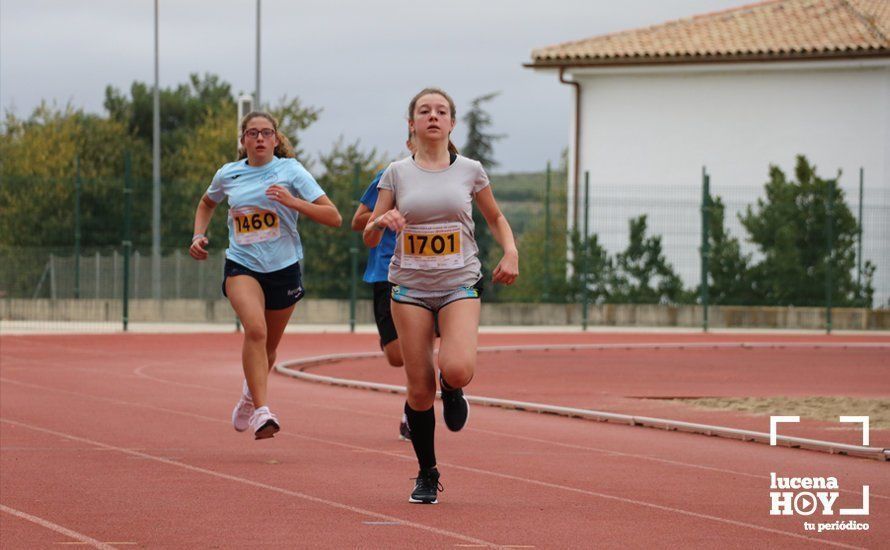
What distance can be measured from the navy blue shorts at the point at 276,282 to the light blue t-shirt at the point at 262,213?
0.04m

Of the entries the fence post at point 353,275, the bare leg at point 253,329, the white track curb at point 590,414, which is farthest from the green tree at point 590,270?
the bare leg at point 253,329

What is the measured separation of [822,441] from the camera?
1134cm

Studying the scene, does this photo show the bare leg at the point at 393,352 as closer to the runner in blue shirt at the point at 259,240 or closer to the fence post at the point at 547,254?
the runner in blue shirt at the point at 259,240

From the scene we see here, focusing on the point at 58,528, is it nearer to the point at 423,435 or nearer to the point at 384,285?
the point at 423,435

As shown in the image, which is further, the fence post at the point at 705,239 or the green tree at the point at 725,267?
the green tree at the point at 725,267

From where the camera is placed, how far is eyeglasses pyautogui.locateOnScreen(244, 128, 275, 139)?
34.7 ft

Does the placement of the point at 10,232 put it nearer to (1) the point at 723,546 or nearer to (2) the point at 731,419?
(2) the point at 731,419

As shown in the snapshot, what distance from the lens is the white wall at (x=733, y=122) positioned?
38469mm

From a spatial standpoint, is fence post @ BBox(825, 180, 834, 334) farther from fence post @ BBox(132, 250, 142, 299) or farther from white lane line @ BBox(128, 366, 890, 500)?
white lane line @ BBox(128, 366, 890, 500)

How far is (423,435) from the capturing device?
8602mm

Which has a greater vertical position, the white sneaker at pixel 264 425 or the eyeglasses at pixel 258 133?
the eyeglasses at pixel 258 133

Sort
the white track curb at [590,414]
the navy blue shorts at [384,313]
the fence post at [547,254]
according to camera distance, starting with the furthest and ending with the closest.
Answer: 1. the fence post at [547,254]
2. the navy blue shorts at [384,313]
3. the white track curb at [590,414]

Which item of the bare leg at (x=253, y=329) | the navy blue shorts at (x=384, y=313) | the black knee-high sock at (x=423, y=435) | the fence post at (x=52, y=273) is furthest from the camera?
the fence post at (x=52, y=273)

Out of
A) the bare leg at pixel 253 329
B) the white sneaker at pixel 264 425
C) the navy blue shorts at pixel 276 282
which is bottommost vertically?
the white sneaker at pixel 264 425
